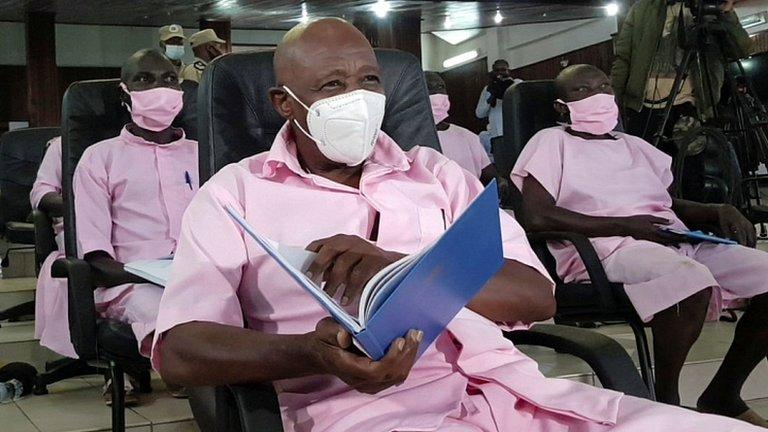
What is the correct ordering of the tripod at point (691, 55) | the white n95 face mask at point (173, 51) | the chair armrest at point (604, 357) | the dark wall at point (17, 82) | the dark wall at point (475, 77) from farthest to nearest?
the dark wall at point (17, 82)
the dark wall at point (475, 77)
the white n95 face mask at point (173, 51)
the tripod at point (691, 55)
the chair armrest at point (604, 357)

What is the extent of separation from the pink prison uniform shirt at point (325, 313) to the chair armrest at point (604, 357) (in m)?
0.10

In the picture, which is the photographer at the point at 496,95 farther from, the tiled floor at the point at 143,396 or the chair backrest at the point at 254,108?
the chair backrest at the point at 254,108

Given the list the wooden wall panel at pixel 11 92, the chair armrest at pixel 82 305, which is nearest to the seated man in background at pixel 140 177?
the chair armrest at pixel 82 305

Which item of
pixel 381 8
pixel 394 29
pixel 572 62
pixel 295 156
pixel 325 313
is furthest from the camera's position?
pixel 572 62

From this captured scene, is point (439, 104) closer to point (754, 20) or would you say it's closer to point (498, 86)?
point (498, 86)

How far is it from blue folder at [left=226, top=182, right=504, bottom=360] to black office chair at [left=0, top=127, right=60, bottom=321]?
377 centimetres

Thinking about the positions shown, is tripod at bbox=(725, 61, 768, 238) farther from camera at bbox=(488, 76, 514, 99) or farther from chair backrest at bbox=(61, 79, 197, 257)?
camera at bbox=(488, 76, 514, 99)

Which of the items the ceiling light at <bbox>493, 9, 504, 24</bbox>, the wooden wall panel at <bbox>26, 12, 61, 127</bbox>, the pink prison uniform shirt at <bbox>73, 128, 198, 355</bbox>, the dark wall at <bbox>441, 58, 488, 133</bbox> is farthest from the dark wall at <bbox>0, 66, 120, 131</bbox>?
the pink prison uniform shirt at <bbox>73, 128, 198, 355</bbox>

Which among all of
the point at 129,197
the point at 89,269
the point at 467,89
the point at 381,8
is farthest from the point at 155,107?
the point at 467,89

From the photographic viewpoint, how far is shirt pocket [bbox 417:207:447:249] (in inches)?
58.0

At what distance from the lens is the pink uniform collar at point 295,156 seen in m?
1.50

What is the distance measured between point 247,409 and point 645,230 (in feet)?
5.90

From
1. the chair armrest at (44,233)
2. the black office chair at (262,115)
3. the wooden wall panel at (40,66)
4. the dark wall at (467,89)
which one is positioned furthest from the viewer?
the dark wall at (467,89)

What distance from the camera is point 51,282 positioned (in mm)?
3219
